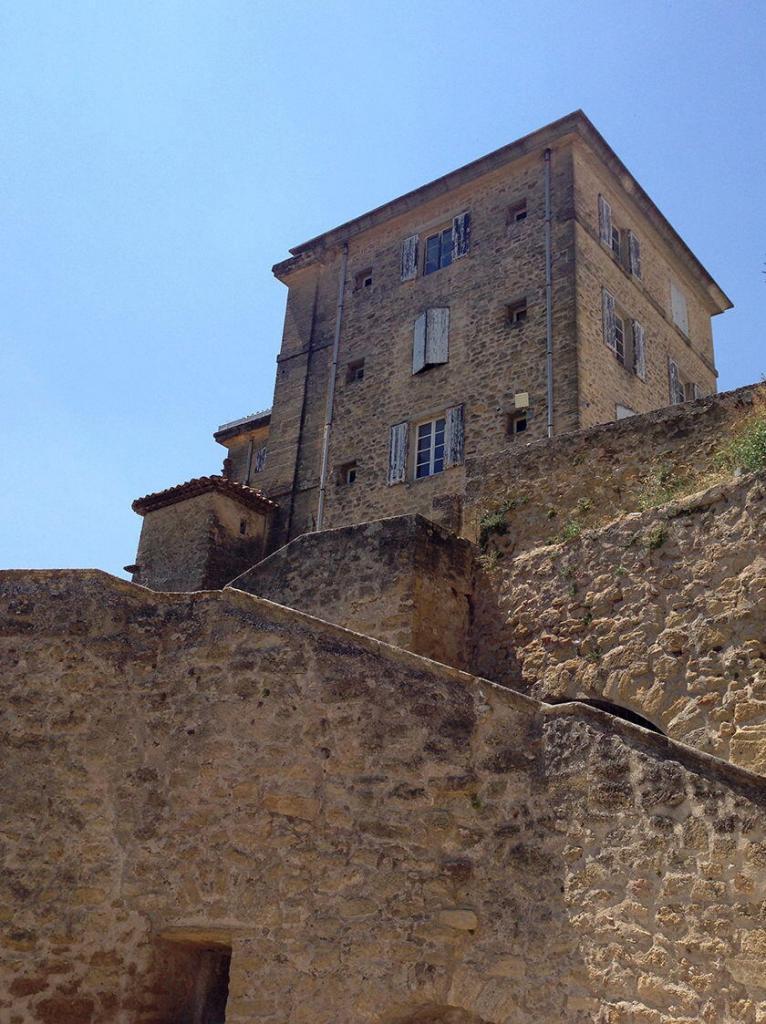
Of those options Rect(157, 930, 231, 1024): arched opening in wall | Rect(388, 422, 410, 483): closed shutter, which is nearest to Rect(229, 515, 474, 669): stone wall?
Rect(157, 930, 231, 1024): arched opening in wall

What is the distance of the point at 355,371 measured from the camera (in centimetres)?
1870

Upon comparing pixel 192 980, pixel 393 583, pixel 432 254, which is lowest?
pixel 192 980

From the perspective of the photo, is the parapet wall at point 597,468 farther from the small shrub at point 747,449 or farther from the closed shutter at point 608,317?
the closed shutter at point 608,317

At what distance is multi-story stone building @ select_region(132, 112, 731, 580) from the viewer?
16031mm

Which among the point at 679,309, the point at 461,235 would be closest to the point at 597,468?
the point at 461,235

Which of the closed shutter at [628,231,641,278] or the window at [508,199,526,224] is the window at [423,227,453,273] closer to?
the window at [508,199,526,224]

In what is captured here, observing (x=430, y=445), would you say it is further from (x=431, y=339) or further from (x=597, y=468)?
(x=597, y=468)

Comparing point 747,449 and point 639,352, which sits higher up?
point 639,352

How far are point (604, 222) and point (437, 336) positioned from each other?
372 cm

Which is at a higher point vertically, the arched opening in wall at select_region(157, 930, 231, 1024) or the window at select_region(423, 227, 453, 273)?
the window at select_region(423, 227, 453, 273)

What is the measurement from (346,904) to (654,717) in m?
3.00

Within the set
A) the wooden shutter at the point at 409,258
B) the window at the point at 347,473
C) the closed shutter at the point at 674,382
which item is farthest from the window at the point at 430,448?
the closed shutter at the point at 674,382

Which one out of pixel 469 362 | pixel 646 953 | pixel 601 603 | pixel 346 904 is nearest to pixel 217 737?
pixel 346 904

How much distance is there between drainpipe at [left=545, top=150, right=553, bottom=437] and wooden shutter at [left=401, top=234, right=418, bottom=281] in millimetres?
2789
